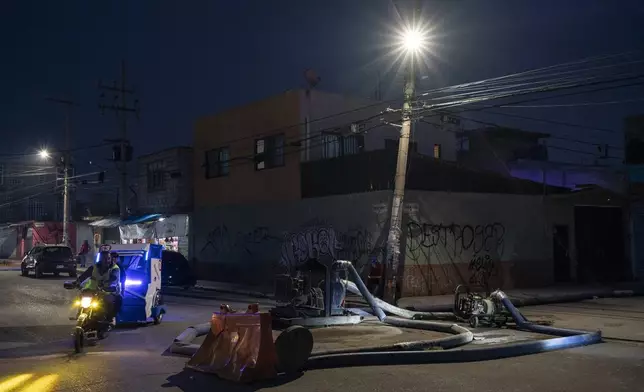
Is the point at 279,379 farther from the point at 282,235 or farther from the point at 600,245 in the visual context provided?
the point at 600,245

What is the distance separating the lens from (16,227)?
59.3m

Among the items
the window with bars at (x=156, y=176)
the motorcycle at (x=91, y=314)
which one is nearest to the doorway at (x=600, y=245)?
the motorcycle at (x=91, y=314)

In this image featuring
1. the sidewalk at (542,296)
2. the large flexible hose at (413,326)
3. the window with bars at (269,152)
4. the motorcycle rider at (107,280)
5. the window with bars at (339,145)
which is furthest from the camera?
the window with bars at (269,152)

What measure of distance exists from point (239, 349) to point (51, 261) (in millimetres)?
27294

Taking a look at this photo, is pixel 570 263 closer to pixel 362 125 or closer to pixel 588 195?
pixel 588 195

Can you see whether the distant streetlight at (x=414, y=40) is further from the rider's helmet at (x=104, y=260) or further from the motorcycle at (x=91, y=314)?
the motorcycle at (x=91, y=314)

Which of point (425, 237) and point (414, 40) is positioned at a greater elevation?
point (414, 40)

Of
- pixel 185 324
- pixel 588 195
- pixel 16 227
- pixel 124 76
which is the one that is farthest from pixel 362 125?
pixel 16 227

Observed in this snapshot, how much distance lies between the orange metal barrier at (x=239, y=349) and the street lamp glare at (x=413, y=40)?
463 inches

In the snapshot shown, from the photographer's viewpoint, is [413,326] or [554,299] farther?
[554,299]

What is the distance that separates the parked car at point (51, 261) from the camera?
32.7 m

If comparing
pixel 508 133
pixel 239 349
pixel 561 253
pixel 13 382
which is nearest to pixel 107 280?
pixel 13 382

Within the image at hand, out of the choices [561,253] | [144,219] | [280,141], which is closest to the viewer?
[561,253]

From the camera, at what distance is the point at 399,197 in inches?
754
